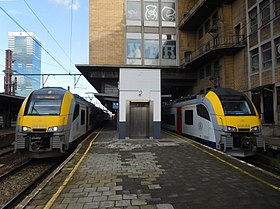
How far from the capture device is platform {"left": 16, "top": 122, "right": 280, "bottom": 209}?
15.0ft

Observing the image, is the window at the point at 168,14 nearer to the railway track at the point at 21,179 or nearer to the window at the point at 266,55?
the window at the point at 266,55

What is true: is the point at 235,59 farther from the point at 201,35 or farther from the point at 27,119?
the point at 27,119

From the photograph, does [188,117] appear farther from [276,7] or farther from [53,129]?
[276,7]

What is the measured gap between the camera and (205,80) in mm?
27266

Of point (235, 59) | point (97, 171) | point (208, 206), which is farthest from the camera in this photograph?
point (235, 59)

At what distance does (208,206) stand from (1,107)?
20.9m

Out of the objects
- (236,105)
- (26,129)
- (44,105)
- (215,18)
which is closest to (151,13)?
(215,18)

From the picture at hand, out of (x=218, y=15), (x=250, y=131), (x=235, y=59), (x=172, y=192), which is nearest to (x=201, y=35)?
(x=218, y=15)

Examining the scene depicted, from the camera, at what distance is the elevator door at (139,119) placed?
14.9 metres

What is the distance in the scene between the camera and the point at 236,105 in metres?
11.1

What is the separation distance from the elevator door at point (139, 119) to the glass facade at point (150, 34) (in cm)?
1553

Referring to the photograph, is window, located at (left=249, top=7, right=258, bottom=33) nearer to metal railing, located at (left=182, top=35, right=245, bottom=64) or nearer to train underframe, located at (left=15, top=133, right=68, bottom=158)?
metal railing, located at (left=182, top=35, right=245, bottom=64)

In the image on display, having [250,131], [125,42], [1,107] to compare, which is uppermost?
[125,42]

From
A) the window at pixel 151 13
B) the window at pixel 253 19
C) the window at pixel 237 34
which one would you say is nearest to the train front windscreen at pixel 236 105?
the window at pixel 253 19
